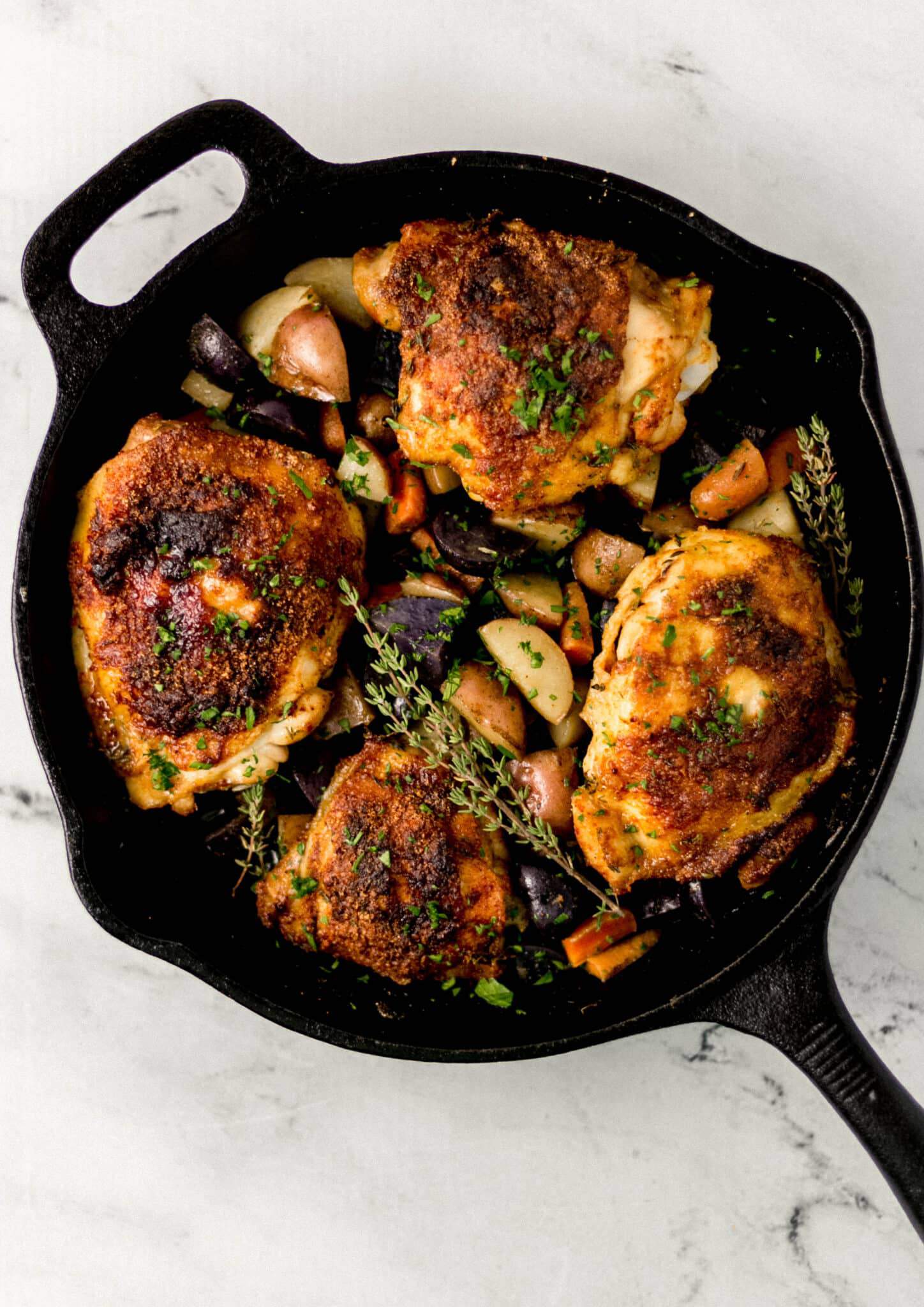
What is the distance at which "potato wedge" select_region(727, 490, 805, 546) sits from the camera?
9.64 feet

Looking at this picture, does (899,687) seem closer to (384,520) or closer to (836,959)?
(836,959)

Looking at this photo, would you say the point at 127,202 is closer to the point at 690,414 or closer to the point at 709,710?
the point at 690,414

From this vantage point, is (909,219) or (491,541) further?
(909,219)

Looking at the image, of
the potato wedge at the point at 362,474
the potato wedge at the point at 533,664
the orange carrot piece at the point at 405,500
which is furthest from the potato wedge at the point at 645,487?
the potato wedge at the point at 362,474

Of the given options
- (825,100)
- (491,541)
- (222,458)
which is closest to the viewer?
(222,458)

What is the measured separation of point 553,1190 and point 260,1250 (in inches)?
36.4

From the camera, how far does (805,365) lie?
3002 mm

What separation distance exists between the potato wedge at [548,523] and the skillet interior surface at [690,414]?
1.62 feet

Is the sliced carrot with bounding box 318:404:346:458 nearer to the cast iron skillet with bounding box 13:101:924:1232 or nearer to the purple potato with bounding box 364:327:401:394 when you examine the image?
the purple potato with bounding box 364:327:401:394

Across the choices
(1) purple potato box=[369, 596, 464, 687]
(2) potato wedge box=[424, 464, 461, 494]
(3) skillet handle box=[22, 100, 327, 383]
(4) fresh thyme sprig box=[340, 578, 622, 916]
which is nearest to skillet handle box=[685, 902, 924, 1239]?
(4) fresh thyme sprig box=[340, 578, 622, 916]

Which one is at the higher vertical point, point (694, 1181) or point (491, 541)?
point (491, 541)

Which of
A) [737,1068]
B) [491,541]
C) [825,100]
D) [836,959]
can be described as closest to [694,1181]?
[737,1068]

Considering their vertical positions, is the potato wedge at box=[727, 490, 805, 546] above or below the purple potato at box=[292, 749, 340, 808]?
above

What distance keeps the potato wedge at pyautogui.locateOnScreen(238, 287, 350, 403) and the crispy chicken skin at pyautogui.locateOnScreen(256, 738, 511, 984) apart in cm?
98
